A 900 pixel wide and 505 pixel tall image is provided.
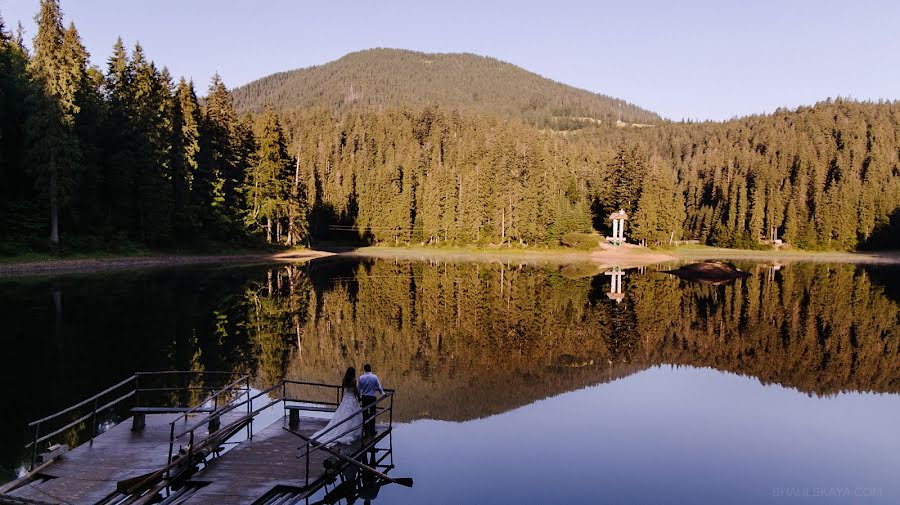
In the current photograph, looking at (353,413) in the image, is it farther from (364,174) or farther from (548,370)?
(364,174)

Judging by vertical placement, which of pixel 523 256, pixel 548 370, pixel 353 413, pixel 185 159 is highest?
pixel 185 159

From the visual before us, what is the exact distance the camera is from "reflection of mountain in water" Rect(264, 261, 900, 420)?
2077 cm

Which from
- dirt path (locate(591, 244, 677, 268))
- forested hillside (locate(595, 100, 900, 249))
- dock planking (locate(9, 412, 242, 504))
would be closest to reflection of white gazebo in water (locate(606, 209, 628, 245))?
dirt path (locate(591, 244, 677, 268))

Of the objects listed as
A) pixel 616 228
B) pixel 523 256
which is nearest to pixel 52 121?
pixel 523 256

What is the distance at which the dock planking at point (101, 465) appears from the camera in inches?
401

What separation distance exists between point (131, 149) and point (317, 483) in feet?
193

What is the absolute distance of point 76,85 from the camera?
181 feet

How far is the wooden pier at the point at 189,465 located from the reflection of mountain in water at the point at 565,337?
4240 millimetres

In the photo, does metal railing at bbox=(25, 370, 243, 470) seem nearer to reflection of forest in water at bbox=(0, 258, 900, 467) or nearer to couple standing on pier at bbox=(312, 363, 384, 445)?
reflection of forest in water at bbox=(0, 258, 900, 467)

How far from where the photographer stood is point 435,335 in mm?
28047

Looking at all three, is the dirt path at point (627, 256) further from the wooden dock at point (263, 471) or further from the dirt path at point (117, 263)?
the wooden dock at point (263, 471)

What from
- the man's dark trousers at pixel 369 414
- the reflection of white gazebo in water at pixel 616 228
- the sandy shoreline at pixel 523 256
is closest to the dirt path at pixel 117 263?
the sandy shoreline at pixel 523 256

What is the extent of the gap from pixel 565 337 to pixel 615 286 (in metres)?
23.3

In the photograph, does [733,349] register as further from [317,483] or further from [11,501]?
[11,501]
